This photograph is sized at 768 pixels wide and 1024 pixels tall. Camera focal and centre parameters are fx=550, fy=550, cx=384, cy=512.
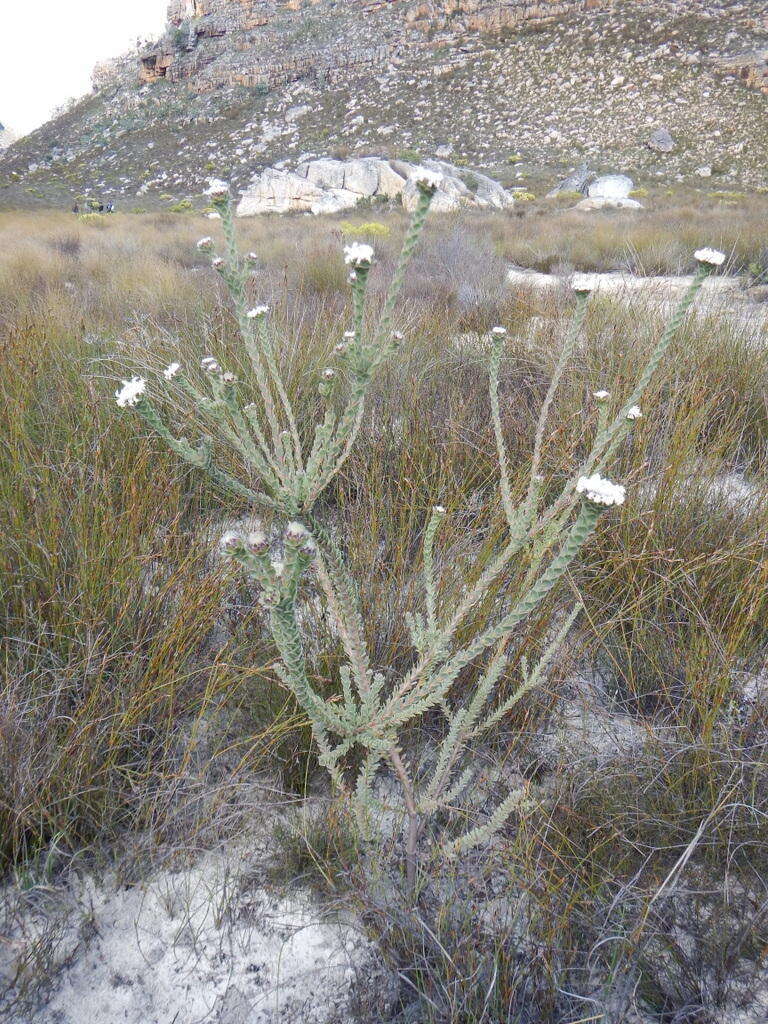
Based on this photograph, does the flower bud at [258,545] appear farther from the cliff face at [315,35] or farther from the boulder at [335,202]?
the cliff face at [315,35]

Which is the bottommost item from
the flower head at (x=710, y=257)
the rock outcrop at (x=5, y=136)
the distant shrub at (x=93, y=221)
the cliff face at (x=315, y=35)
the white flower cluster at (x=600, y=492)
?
the white flower cluster at (x=600, y=492)

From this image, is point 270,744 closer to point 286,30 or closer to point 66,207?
point 66,207

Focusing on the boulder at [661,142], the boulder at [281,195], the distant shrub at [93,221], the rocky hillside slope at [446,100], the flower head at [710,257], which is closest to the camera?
the flower head at [710,257]

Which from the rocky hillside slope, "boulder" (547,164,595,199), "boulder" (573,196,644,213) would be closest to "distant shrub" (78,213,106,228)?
"boulder" (573,196,644,213)

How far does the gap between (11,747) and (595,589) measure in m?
1.66

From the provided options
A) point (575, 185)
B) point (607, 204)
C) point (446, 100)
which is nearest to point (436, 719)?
point (607, 204)

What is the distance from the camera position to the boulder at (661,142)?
85.7ft

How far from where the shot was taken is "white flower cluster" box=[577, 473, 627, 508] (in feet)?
1.95

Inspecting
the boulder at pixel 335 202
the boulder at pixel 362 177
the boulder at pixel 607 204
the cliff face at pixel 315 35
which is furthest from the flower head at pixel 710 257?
the cliff face at pixel 315 35

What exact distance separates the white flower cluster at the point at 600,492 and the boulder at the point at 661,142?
3321 cm

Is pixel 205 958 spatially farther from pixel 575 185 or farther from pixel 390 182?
pixel 575 185

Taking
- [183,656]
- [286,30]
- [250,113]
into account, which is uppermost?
[286,30]

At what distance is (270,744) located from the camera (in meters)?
1.33

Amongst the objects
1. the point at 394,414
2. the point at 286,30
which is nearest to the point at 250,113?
the point at 286,30
